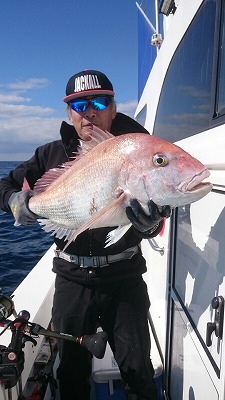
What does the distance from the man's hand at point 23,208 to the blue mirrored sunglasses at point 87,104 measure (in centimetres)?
64

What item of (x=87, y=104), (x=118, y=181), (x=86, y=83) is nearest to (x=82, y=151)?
(x=118, y=181)

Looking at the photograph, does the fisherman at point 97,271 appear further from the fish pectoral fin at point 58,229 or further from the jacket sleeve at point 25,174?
the fish pectoral fin at point 58,229

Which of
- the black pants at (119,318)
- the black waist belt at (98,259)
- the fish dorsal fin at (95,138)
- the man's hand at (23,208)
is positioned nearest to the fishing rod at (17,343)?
the black pants at (119,318)

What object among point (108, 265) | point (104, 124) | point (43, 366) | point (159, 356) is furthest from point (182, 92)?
point (43, 366)

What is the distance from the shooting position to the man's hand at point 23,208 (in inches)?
88.2

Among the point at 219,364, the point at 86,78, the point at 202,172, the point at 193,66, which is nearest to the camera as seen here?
the point at 202,172

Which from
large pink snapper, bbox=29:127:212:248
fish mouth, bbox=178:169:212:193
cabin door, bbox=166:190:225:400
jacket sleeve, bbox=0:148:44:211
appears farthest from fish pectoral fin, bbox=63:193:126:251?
jacket sleeve, bbox=0:148:44:211

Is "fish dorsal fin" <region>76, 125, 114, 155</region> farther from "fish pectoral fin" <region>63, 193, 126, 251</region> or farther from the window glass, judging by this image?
the window glass

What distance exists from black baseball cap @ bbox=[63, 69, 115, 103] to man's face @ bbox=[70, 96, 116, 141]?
5 centimetres

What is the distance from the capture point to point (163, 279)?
132 inches

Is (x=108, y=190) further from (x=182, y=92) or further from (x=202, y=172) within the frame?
(x=182, y=92)

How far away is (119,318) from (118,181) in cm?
126

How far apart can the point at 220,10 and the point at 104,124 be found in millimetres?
982

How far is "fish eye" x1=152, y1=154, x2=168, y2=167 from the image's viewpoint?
1603mm
